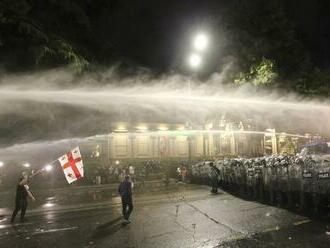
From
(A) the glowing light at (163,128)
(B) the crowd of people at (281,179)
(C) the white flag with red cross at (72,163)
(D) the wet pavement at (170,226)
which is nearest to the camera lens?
(D) the wet pavement at (170,226)

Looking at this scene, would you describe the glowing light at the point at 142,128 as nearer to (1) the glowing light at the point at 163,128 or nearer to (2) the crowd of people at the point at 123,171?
(1) the glowing light at the point at 163,128

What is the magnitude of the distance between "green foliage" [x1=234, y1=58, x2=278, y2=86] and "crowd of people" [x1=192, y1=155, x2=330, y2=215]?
502 cm

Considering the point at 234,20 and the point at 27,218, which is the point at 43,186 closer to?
the point at 27,218

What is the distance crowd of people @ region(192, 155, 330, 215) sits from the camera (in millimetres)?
11703

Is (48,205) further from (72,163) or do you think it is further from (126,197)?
(126,197)

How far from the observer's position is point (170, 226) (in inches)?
425

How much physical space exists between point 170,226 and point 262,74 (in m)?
11.6

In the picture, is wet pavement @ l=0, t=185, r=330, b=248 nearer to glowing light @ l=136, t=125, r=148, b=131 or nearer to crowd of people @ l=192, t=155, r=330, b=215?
crowd of people @ l=192, t=155, r=330, b=215

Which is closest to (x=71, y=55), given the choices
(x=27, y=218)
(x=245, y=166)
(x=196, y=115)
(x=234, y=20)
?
(x=27, y=218)

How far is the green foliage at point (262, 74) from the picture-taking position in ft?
62.8

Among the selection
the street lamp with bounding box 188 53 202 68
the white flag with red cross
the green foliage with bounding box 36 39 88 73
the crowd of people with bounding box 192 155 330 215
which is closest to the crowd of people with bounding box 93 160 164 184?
the crowd of people with bounding box 192 155 330 215

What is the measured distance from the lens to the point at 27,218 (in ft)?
43.0

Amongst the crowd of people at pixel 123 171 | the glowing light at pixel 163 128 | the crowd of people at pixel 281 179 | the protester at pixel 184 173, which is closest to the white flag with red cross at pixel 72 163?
the crowd of people at pixel 281 179

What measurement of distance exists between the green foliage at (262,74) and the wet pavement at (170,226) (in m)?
7.40
